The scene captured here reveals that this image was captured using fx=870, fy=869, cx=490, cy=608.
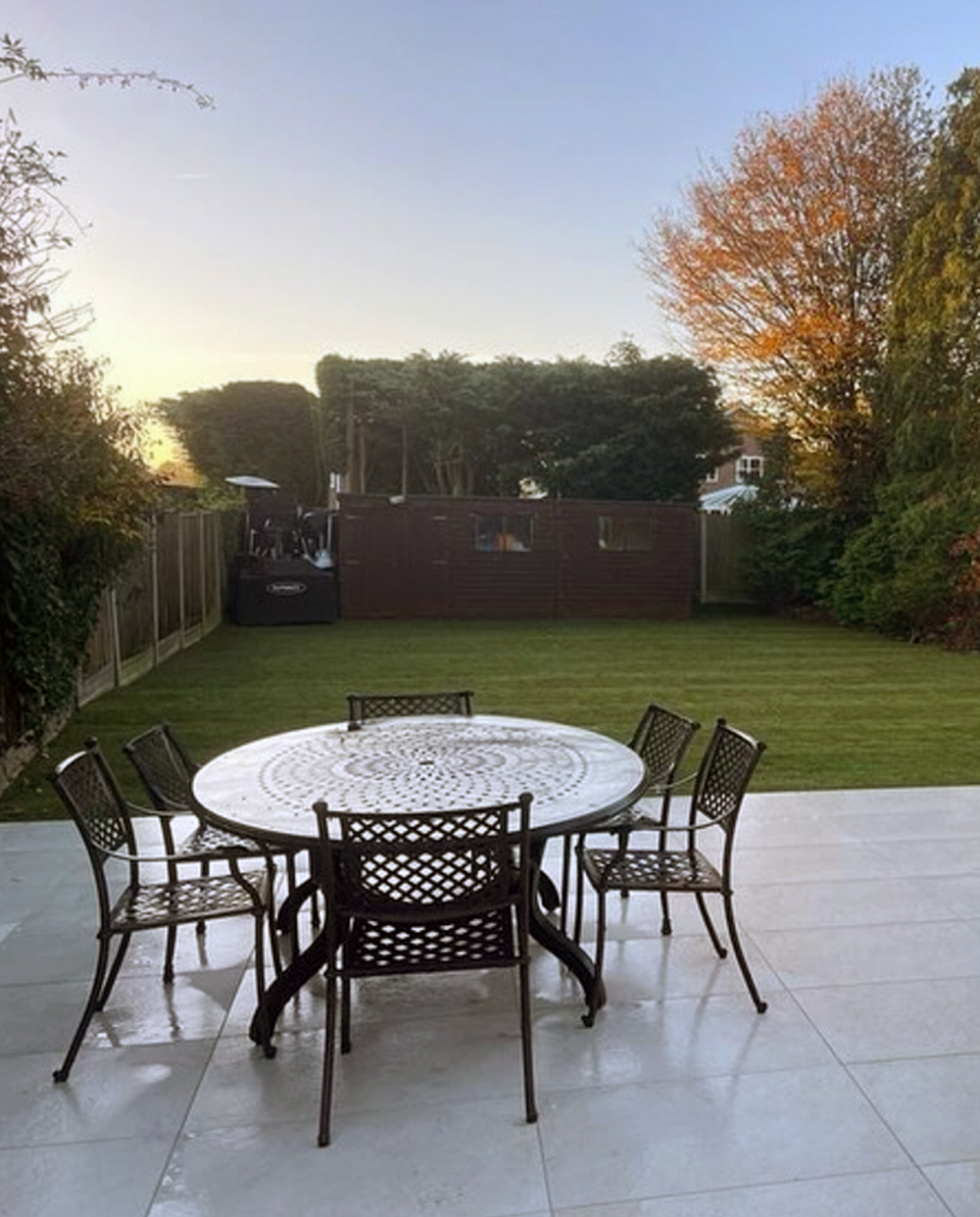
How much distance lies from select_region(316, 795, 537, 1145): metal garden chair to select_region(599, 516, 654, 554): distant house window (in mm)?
10738

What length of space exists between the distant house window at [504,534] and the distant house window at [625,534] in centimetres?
108

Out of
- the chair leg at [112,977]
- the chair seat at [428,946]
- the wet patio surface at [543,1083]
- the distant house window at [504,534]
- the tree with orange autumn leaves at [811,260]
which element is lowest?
the wet patio surface at [543,1083]

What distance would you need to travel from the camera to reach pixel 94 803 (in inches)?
87.5

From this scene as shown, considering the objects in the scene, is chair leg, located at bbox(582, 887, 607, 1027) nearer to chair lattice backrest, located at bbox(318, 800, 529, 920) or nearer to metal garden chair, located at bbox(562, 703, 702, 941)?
metal garden chair, located at bbox(562, 703, 702, 941)

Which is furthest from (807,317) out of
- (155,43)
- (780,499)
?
(155,43)

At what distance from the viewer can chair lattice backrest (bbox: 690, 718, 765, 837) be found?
235cm

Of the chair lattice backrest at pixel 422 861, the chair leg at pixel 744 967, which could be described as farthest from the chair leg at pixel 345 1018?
the chair leg at pixel 744 967

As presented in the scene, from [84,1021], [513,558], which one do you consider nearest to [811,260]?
[513,558]

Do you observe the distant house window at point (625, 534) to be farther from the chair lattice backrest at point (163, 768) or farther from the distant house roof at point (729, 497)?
the chair lattice backrest at point (163, 768)

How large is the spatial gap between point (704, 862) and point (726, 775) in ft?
0.86

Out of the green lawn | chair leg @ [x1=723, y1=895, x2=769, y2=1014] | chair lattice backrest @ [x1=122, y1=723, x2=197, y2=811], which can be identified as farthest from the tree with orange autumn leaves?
chair lattice backrest @ [x1=122, y1=723, x2=197, y2=811]

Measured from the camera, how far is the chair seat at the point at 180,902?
212cm

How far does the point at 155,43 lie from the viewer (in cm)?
550

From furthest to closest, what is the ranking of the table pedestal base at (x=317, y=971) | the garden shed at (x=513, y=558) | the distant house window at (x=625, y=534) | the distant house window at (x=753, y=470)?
the distant house window at (x=753, y=470) → the distant house window at (x=625, y=534) → the garden shed at (x=513, y=558) → the table pedestal base at (x=317, y=971)
